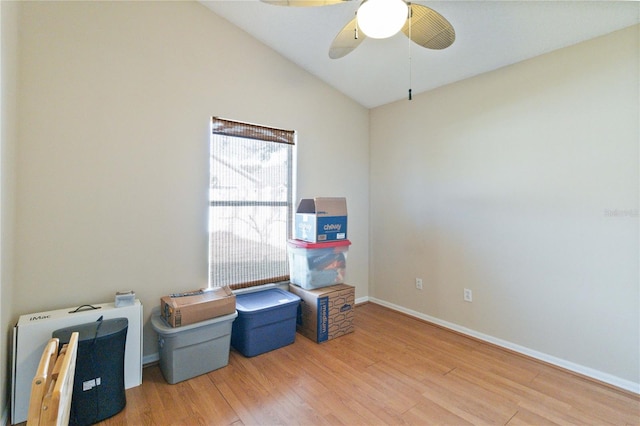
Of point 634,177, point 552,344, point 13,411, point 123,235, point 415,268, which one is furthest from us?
point 415,268

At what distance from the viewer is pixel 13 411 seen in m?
1.70

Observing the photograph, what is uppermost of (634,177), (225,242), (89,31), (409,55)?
(409,55)

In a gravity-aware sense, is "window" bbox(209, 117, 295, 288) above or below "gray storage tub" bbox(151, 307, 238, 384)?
above

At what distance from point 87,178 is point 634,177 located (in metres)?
3.85

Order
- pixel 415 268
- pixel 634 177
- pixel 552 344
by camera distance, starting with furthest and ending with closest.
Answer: pixel 415 268 → pixel 552 344 → pixel 634 177

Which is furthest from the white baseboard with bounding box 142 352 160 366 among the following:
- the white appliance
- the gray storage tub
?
the white appliance

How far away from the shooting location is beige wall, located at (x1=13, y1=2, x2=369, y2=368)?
6.35 ft

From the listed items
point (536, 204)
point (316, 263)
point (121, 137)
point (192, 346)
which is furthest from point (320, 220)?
point (536, 204)

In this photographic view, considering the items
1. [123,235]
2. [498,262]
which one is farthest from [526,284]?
[123,235]

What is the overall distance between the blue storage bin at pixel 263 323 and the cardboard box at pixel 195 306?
21cm

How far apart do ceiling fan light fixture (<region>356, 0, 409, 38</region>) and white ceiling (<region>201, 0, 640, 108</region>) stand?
98 centimetres

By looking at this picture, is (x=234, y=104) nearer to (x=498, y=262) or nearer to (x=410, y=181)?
(x=410, y=181)

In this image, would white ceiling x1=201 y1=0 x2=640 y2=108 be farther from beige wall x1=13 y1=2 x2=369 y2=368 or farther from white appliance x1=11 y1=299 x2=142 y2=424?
white appliance x1=11 y1=299 x2=142 y2=424

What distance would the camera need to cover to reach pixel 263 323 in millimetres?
2541
